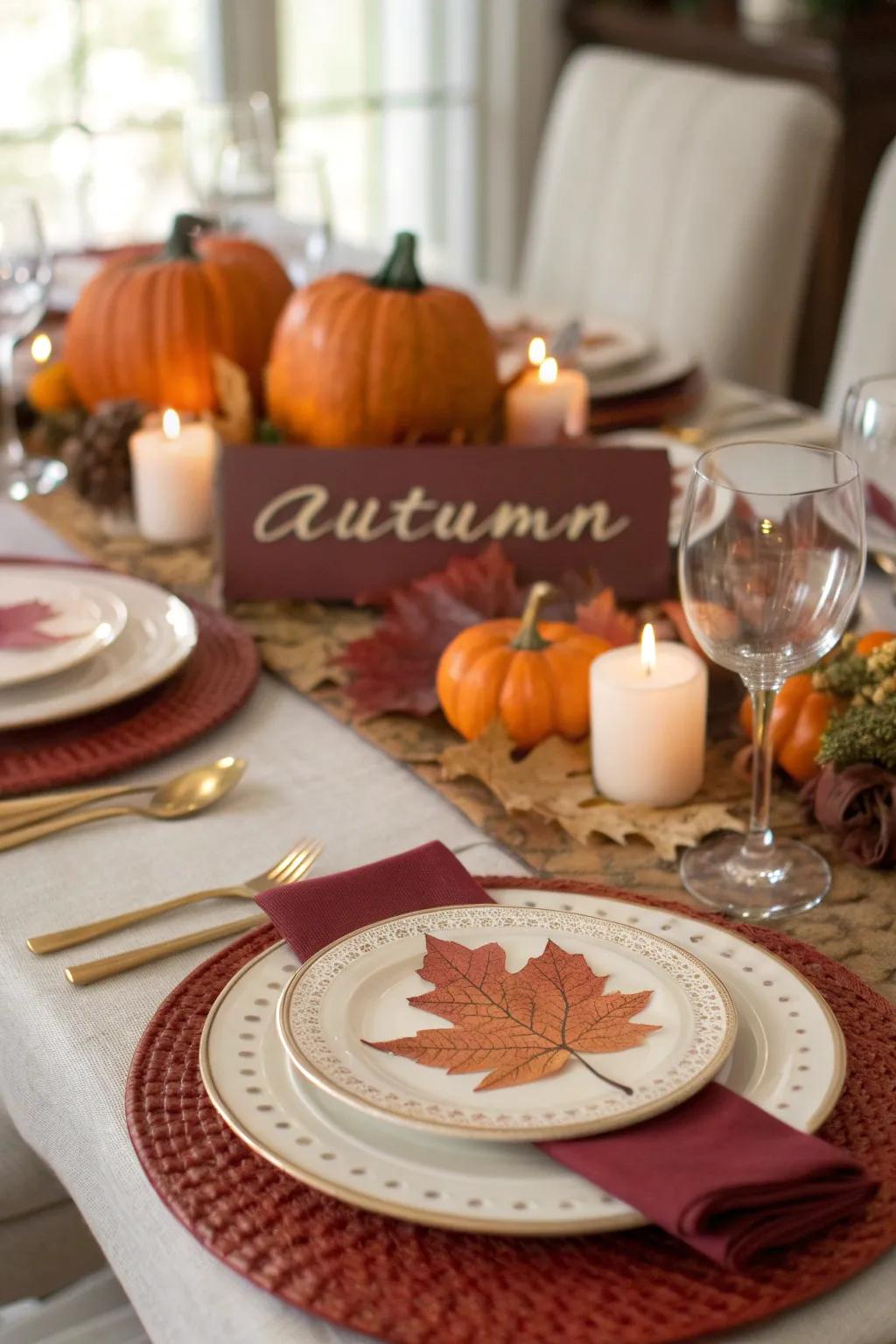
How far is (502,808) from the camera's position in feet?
2.74

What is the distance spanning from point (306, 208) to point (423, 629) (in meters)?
0.76

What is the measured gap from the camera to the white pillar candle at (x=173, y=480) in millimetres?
1211

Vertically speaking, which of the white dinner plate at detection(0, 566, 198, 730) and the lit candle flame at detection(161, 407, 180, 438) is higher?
the lit candle flame at detection(161, 407, 180, 438)

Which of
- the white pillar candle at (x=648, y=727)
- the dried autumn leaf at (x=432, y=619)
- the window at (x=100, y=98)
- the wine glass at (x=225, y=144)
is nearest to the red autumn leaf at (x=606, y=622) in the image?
the dried autumn leaf at (x=432, y=619)

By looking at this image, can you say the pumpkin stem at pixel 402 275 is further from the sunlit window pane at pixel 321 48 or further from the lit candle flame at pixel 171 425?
the sunlit window pane at pixel 321 48

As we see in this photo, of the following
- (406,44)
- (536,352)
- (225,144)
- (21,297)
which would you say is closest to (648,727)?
(536,352)

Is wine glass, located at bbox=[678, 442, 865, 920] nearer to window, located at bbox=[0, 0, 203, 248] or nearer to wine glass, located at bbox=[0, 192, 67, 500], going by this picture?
wine glass, located at bbox=[0, 192, 67, 500]

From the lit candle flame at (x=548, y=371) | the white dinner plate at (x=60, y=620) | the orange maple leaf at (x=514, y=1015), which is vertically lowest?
the white dinner plate at (x=60, y=620)

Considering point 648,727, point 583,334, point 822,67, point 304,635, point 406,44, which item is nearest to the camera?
point 648,727

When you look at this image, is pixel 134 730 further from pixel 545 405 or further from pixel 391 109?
pixel 391 109

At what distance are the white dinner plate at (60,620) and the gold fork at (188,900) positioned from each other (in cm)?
21

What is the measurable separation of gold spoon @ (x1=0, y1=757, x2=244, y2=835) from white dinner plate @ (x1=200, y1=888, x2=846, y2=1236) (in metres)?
0.22

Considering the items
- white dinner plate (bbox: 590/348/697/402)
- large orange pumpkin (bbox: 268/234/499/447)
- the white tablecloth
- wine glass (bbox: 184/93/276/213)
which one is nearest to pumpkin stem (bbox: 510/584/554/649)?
the white tablecloth

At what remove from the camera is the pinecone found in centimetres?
126
